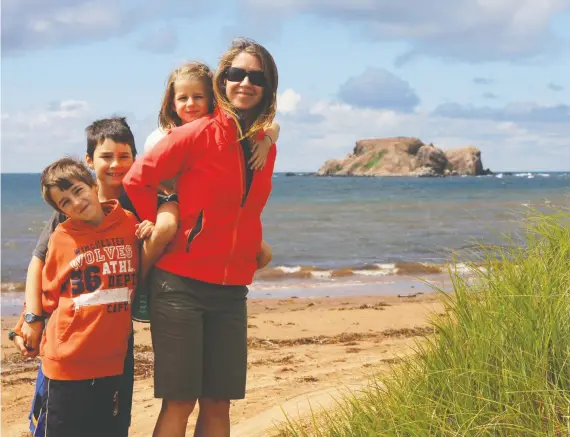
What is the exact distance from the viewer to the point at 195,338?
335 centimetres

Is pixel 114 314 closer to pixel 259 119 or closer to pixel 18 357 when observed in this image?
pixel 259 119

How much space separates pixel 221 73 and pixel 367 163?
13482 centimetres

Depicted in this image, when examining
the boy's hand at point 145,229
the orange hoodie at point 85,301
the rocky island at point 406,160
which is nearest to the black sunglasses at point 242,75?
the boy's hand at point 145,229

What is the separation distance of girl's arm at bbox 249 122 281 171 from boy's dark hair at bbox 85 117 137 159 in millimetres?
648

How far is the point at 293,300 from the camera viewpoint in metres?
12.2

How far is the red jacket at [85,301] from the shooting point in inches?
130

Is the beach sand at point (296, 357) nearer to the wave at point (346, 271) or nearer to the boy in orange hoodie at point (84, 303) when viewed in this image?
the boy in orange hoodie at point (84, 303)

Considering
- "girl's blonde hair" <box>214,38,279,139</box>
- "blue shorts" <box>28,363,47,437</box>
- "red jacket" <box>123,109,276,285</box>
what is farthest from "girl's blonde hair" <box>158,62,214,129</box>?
"blue shorts" <box>28,363,47,437</box>

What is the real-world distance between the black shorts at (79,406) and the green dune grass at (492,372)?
47.1 inches

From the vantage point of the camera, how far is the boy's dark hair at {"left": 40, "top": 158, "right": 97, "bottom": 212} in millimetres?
3418

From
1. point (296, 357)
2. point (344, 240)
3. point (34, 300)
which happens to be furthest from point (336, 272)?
point (34, 300)

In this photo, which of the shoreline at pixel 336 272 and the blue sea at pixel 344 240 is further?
the blue sea at pixel 344 240

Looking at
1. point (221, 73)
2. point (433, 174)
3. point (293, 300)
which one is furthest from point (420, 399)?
point (433, 174)

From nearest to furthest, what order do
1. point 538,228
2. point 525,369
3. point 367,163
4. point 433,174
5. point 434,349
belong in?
1. point 525,369
2. point 434,349
3. point 538,228
4. point 433,174
5. point 367,163
